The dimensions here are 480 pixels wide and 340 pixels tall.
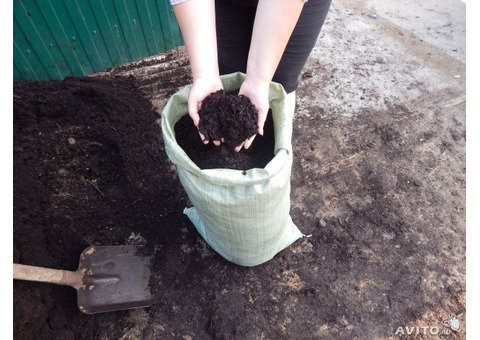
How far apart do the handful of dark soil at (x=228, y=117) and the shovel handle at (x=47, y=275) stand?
851mm

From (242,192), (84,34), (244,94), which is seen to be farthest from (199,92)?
(84,34)

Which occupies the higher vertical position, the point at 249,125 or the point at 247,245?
the point at 249,125

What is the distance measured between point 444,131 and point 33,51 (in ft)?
9.36

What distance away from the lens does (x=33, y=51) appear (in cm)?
214

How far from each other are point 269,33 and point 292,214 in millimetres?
1015

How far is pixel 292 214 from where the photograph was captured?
1810 millimetres

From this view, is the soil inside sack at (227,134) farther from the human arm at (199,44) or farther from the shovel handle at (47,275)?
the shovel handle at (47,275)

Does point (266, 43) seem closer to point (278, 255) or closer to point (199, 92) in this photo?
point (199, 92)

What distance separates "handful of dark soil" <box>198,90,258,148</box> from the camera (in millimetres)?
1176

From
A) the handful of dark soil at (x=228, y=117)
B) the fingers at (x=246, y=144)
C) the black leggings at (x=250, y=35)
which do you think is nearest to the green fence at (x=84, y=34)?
the black leggings at (x=250, y=35)

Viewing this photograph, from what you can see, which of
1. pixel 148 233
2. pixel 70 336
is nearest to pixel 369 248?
pixel 148 233

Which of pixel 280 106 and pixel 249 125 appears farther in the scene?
pixel 280 106

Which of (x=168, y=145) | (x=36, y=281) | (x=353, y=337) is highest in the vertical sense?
(x=168, y=145)

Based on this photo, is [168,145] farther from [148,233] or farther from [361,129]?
[361,129]
